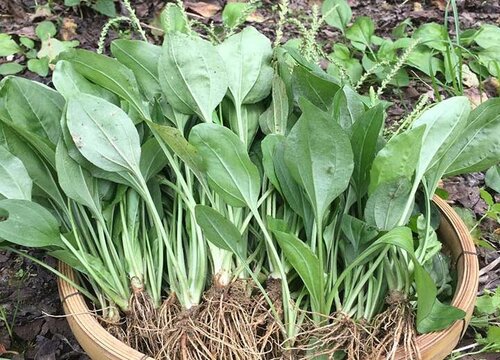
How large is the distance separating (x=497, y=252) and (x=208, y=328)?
719 millimetres

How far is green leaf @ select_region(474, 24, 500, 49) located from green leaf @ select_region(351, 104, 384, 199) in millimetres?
917

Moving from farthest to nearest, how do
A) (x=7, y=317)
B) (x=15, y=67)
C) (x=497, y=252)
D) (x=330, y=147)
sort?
(x=15, y=67)
(x=497, y=252)
(x=7, y=317)
(x=330, y=147)

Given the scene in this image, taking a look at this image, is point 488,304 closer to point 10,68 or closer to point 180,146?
point 180,146

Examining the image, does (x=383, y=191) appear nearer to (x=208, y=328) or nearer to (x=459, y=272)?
(x=459, y=272)

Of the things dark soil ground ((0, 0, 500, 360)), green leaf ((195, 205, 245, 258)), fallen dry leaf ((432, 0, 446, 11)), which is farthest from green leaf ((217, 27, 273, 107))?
fallen dry leaf ((432, 0, 446, 11))

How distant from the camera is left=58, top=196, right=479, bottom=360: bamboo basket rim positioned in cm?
86

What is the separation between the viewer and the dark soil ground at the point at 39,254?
3.77 feet

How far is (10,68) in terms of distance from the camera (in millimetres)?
1624

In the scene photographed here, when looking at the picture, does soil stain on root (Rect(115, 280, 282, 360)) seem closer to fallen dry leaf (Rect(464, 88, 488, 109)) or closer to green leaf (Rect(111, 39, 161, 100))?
green leaf (Rect(111, 39, 161, 100))

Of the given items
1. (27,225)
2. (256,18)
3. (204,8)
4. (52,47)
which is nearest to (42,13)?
(52,47)

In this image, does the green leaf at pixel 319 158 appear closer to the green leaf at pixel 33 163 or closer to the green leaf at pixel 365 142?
the green leaf at pixel 365 142

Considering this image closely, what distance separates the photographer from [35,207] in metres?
0.93

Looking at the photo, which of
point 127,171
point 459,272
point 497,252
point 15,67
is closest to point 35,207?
point 127,171

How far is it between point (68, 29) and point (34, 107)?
0.89 m
